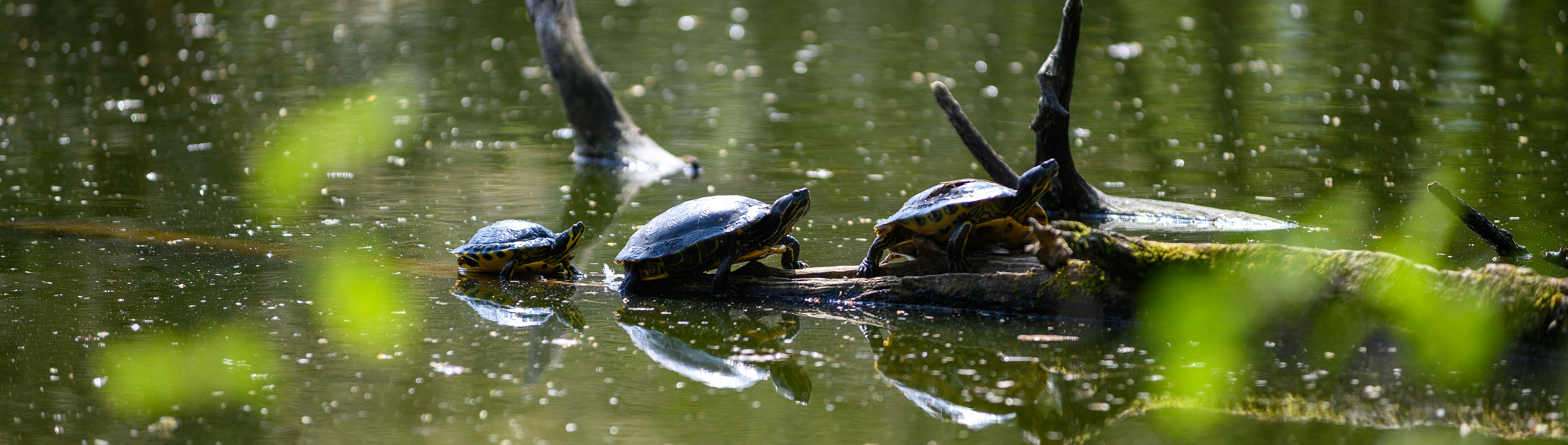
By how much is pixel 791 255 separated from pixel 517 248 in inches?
44.4

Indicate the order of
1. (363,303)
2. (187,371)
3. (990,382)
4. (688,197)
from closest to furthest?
(990,382) < (187,371) < (363,303) < (688,197)

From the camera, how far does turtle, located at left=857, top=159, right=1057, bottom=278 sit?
4.55 metres

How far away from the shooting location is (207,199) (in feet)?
25.2

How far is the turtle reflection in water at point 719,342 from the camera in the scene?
3.99 metres

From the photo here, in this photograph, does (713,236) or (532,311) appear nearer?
(713,236)

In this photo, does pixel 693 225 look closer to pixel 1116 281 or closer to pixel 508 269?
pixel 508 269

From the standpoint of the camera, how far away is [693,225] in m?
4.82

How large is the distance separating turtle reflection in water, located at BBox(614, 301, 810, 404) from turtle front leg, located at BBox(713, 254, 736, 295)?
69 millimetres

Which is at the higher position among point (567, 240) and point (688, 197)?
point (567, 240)

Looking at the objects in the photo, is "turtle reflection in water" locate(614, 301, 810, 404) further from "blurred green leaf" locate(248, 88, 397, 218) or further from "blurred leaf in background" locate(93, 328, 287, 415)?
"blurred green leaf" locate(248, 88, 397, 218)

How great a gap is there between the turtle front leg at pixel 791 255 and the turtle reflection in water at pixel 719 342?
15.2 inches

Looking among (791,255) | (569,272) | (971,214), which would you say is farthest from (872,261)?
(569,272)

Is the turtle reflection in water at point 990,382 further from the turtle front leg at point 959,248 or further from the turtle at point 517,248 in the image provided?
the turtle at point 517,248

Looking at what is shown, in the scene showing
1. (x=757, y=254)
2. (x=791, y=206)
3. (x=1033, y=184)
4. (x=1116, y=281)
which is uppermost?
(x=1033, y=184)
